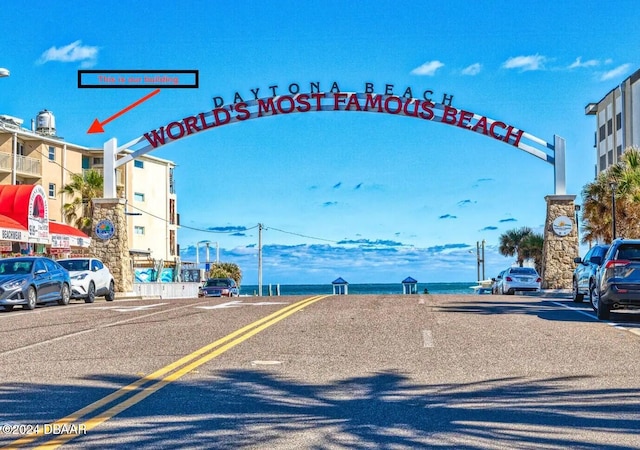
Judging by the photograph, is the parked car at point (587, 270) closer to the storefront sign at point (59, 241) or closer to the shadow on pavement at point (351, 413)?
the shadow on pavement at point (351, 413)

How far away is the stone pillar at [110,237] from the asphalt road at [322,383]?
21.5 metres

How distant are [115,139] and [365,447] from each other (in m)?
33.9

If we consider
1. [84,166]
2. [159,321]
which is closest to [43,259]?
[159,321]

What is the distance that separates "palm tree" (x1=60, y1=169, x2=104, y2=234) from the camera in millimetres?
64312

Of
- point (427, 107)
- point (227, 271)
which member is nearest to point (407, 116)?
point (427, 107)

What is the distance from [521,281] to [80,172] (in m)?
40.3

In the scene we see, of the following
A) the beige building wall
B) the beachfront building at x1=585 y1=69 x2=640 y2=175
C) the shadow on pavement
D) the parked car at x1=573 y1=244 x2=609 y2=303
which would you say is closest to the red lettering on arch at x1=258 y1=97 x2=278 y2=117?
the parked car at x1=573 y1=244 x2=609 y2=303

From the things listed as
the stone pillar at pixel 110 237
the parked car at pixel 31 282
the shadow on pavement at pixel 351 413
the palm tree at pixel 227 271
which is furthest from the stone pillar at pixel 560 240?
the palm tree at pixel 227 271

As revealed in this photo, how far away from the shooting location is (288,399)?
864 cm

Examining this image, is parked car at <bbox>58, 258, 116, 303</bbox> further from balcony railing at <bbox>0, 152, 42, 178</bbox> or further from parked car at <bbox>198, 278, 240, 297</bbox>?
balcony railing at <bbox>0, 152, 42, 178</bbox>

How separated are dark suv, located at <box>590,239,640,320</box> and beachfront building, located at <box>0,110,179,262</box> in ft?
142

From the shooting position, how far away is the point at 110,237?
38.5 m

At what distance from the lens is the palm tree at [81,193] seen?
64.3 meters

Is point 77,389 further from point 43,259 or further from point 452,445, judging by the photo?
point 43,259
